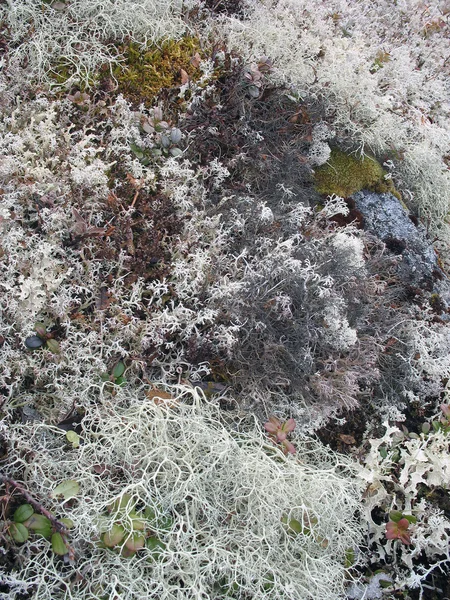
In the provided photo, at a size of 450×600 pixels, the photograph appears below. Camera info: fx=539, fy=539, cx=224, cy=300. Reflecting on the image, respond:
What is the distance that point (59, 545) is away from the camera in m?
1.75

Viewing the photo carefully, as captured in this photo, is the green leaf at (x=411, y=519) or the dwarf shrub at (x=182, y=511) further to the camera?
the green leaf at (x=411, y=519)

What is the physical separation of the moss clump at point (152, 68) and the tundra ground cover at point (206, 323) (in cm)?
2

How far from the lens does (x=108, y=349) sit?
2.25 m

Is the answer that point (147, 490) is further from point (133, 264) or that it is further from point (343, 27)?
point (343, 27)

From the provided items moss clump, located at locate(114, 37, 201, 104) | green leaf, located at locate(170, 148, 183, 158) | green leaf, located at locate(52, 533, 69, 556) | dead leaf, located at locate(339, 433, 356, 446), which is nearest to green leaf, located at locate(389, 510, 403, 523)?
dead leaf, located at locate(339, 433, 356, 446)

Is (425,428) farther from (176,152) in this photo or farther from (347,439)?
(176,152)

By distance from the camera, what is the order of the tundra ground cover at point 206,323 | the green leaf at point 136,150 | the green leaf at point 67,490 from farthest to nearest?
1. the green leaf at point 136,150
2. the tundra ground cover at point 206,323
3. the green leaf at point 67,490

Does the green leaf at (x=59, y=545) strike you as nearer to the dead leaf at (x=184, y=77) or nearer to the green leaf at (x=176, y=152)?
the green leaf at (x=176, y=152)

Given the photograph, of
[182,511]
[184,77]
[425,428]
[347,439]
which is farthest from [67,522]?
[184,77]

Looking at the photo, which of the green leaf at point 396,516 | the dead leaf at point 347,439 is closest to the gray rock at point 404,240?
the dead leaf at point 347,439

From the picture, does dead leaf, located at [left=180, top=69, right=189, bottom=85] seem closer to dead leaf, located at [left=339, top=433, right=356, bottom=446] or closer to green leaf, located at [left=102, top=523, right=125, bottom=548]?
dead leaf, located at [left=339, top=433, right=356, bottom=446]

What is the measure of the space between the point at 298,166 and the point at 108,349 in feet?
5.04

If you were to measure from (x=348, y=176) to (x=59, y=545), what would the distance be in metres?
2.48

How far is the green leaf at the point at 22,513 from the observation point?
70.8 inches
